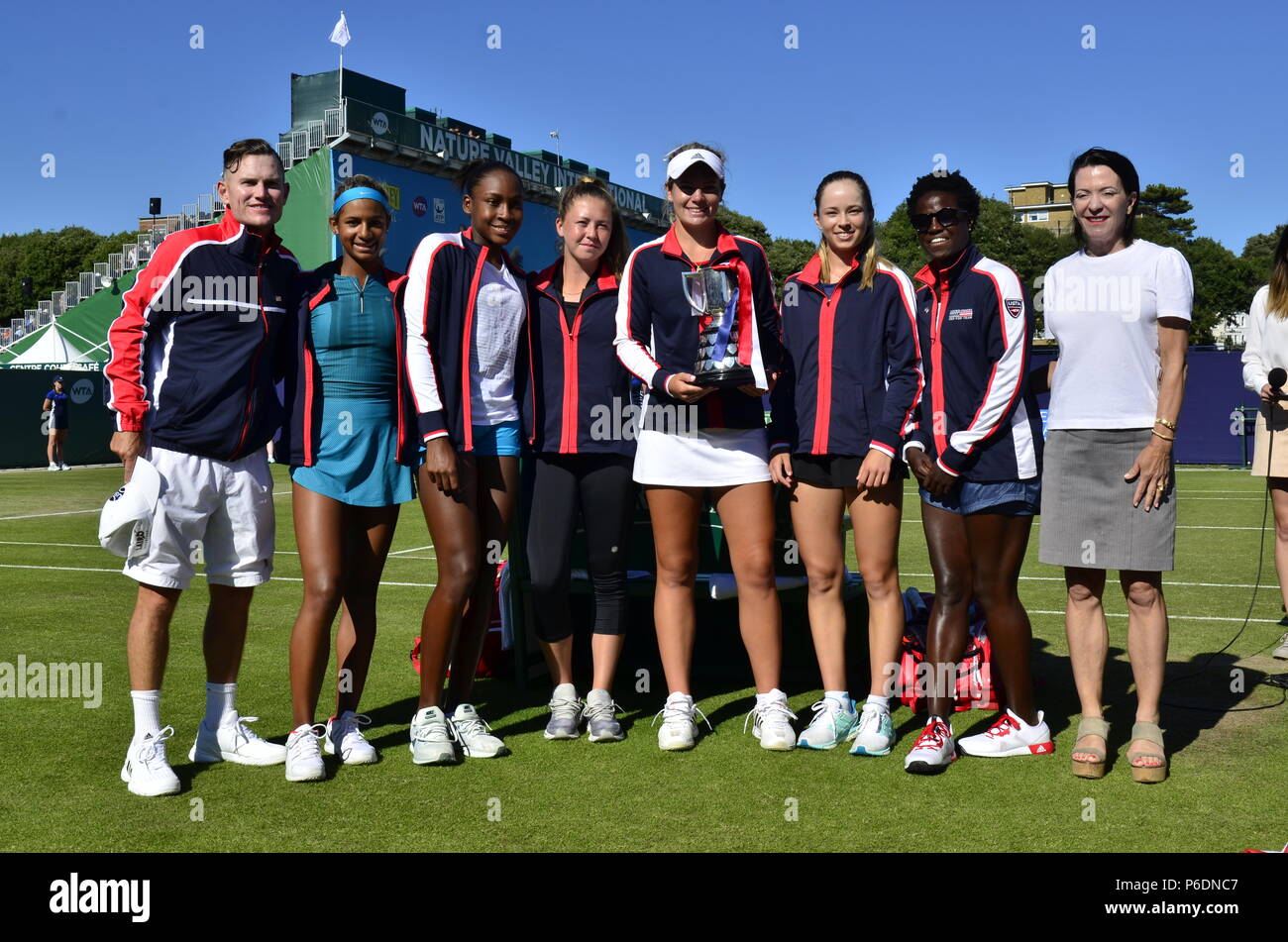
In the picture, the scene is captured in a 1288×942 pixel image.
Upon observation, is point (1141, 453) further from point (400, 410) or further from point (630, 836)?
point (400, 410)

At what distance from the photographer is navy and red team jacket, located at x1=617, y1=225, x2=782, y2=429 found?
4789mm

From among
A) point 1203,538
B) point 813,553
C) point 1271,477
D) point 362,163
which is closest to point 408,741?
point 813,553

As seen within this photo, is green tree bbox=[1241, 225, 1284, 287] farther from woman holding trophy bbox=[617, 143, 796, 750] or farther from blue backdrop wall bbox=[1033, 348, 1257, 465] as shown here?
woman holding trophy bbox=[617, 143, 796, 750]

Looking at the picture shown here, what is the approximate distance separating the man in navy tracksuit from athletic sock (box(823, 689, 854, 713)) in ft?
7.04

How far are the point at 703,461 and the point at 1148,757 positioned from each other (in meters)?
1.94

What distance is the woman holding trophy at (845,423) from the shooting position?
4723 mm

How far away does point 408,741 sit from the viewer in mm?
4941

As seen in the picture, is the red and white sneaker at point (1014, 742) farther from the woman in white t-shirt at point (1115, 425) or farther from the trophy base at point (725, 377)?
the trophy base at point (725, 377)

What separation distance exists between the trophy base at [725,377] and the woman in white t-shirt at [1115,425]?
1.14 m

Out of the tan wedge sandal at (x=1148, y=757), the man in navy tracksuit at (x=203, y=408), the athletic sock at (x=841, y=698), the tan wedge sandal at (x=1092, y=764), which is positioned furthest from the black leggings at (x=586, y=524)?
the tan wedge sandal at (x=1148, y=757)

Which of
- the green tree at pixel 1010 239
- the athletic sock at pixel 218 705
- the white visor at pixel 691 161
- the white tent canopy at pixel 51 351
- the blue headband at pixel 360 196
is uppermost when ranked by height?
the green tree at pixel 1010 239

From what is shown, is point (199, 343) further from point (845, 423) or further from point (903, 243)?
point (903, 243)

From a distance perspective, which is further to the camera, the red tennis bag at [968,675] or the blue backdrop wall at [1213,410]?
the blue backdrop wall at [1213,410]
